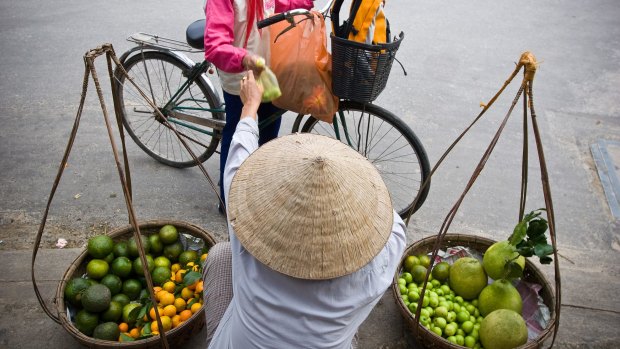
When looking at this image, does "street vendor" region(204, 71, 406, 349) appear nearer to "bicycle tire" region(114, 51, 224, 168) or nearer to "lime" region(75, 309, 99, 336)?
"lime" region(75, 309, 99, 336)

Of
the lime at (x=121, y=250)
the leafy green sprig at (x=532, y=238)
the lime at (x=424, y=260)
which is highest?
the leafy green sprig at (x=532, y=238)

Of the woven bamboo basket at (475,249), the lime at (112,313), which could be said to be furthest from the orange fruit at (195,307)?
the woven bamboo basket at (475,249)

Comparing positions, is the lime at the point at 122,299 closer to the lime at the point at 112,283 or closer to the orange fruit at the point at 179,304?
the lime at the point at 112,283

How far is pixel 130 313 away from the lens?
2008mm

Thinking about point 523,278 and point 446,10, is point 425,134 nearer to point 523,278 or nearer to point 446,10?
point 523,278

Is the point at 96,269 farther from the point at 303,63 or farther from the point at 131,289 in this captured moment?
the point at 303,63

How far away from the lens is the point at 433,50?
4891mm

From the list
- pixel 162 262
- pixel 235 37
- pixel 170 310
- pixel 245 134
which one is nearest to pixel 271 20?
pixel 235 37

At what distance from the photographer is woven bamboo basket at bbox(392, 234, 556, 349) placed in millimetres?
1942

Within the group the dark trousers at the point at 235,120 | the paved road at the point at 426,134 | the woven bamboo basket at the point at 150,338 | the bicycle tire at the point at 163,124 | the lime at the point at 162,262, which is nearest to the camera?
the woven bamboo basket at the point at 150,338

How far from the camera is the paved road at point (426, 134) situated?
2541mm

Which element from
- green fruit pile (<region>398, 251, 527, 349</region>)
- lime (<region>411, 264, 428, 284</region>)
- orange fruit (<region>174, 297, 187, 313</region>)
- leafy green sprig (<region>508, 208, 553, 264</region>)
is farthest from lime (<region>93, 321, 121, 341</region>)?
leafy green sprig (<region>508, 208, 553, 264</region>)

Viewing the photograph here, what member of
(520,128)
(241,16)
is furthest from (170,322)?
(520,128)

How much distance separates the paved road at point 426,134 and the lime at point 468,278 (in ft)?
1.21
